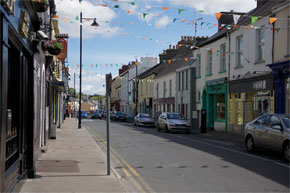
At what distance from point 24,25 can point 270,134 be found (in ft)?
28.7

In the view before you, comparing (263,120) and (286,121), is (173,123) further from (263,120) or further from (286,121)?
(286,121)

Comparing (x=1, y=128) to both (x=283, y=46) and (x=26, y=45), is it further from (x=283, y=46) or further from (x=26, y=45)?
(x=283, y=46)

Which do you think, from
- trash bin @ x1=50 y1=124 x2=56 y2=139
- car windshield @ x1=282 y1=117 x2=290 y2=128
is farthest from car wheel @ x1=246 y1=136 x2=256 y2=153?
trash bin @ x1=50 y1=124 x2=56 y2=139

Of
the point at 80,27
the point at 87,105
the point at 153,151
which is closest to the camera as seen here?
the point at 153,151

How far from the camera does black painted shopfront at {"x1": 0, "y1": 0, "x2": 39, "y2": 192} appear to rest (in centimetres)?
507

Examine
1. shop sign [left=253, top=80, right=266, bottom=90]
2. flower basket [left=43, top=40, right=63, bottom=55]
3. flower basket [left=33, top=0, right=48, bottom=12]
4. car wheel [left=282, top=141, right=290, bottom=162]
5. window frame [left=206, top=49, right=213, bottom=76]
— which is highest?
window frame [left=206, top=49, right=213, bottom=76]

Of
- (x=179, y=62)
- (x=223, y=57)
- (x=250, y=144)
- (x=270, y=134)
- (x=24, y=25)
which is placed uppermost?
(x=179, y=62)

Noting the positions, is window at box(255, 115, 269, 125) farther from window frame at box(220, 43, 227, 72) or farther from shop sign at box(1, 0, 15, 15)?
window frame at box(220, 43, 227, 72)

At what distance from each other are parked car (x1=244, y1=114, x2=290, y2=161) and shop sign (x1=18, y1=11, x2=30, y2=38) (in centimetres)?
825

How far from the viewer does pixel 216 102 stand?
29.2 metres

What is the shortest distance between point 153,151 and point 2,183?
893 cm

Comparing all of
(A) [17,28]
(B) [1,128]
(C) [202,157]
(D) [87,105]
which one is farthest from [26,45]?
(D) [87,105]

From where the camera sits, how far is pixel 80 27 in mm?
29672

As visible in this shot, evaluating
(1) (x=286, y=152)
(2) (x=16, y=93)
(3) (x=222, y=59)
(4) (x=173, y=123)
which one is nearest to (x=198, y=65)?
(3) (x=222, y=59)
